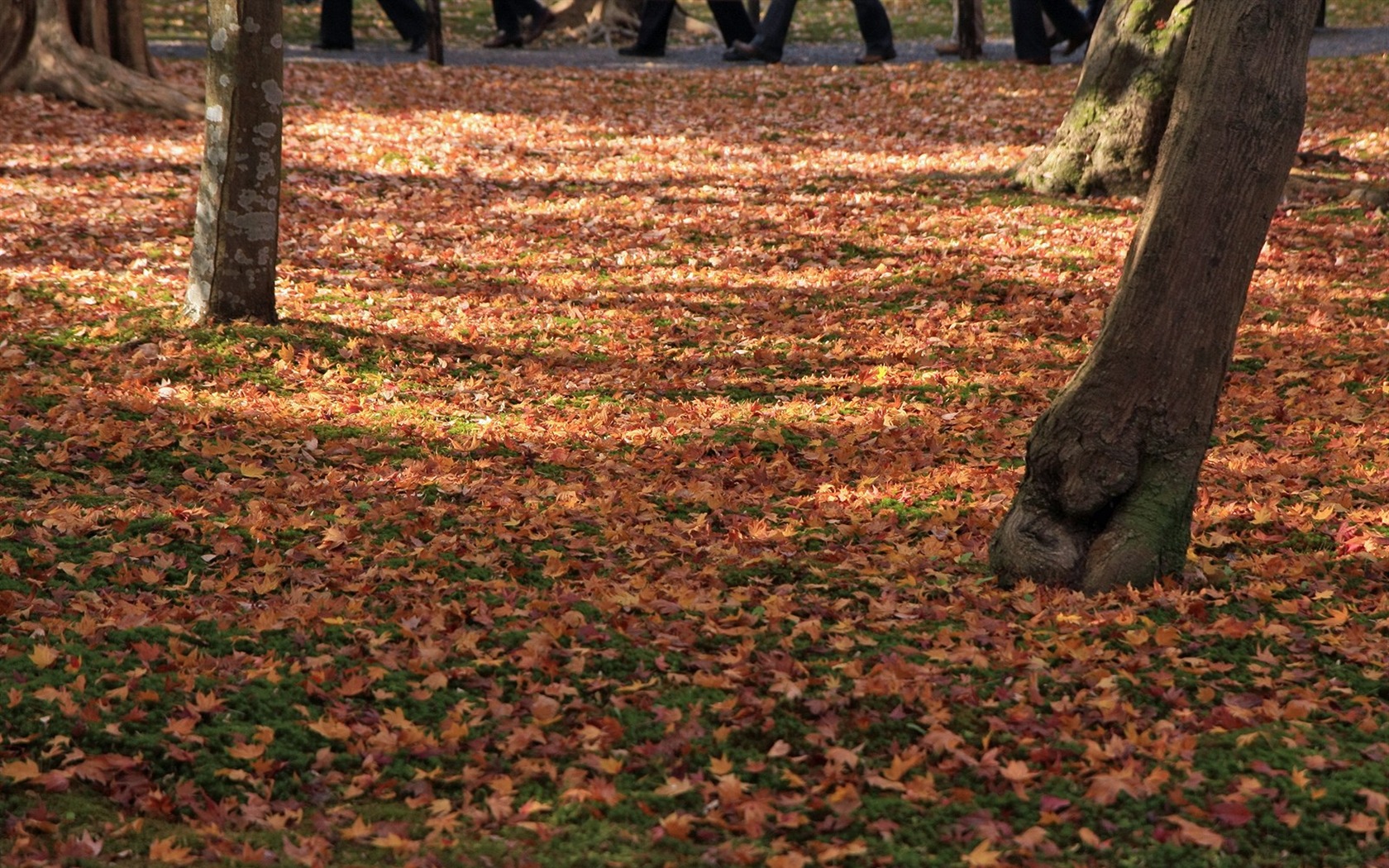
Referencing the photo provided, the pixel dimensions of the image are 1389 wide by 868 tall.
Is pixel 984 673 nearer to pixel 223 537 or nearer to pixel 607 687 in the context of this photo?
pixel 607 687

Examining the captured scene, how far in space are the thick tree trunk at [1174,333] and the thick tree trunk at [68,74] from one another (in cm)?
1362

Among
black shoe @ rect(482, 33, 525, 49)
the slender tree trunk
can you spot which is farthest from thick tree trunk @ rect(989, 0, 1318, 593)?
black shoe @ rect(482, 33, 525, 49)

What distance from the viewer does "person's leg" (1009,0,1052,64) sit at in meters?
20.0

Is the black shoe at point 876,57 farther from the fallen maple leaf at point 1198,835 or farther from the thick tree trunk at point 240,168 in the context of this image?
the fallen maple leaf at point 1198,835

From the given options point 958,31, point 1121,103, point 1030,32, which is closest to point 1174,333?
point 1121,103

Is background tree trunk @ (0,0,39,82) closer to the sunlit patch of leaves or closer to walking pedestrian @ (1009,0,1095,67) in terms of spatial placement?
the sunlit patch of leaves

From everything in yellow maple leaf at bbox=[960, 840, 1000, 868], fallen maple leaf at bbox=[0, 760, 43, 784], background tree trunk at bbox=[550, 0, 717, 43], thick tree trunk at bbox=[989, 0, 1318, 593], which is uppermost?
background tree trunk at bbox=[550, 0, 717, 43]

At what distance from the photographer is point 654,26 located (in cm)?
2203

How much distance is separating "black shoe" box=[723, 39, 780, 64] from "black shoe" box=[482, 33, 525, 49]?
3.86 m

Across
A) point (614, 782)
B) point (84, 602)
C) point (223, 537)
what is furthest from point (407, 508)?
point (614, 782)

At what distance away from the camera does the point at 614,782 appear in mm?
4566

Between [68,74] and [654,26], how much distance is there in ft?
31.0

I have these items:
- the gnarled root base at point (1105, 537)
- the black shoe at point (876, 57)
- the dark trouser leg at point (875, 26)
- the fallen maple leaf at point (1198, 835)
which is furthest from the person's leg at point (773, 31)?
the fallen maple leaf at point (1198, 835)

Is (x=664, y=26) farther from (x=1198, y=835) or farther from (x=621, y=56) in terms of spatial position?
(x=1198, y=835)
